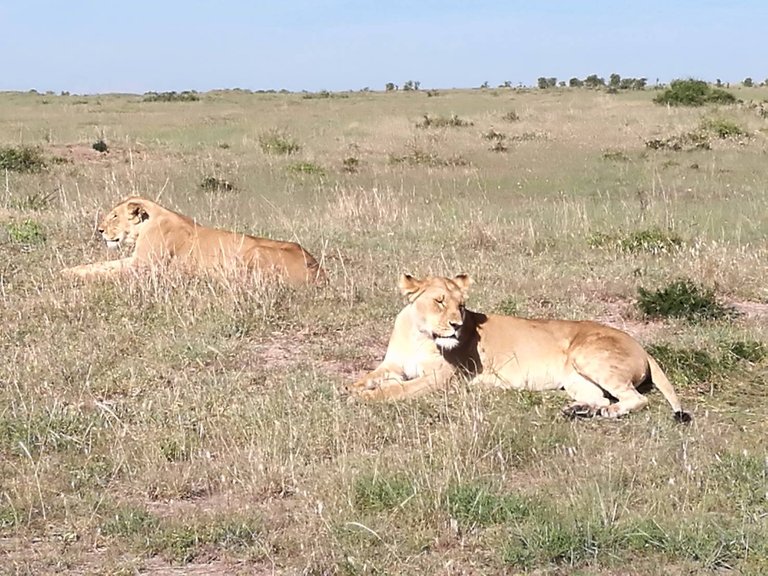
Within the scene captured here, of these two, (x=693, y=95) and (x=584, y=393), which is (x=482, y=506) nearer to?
(x=584, y=393)

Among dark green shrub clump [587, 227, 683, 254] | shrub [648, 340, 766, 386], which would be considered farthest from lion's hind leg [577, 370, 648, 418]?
dark green shrub clump [587, 227, 683, 254]

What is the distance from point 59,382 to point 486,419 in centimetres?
249

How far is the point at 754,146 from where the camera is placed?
71.6 ft

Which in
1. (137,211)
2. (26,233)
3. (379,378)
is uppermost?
(137,211)

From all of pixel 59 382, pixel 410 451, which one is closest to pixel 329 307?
pixel 59 382

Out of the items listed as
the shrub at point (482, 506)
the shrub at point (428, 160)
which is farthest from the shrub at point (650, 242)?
the shrub at point (428, 160)

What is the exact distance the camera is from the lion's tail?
18.1ft

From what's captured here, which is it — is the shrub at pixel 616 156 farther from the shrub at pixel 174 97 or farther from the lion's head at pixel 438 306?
the shrub at pixel 174 97

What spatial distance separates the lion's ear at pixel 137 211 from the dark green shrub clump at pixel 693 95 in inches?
1056

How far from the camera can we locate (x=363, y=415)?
5402mm

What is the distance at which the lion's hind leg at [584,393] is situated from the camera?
585cm

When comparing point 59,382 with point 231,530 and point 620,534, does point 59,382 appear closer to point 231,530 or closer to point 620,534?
point 231,530

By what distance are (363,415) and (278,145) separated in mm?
16680

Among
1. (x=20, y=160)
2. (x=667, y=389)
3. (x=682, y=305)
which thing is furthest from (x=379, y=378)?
(x=20, y=160)
